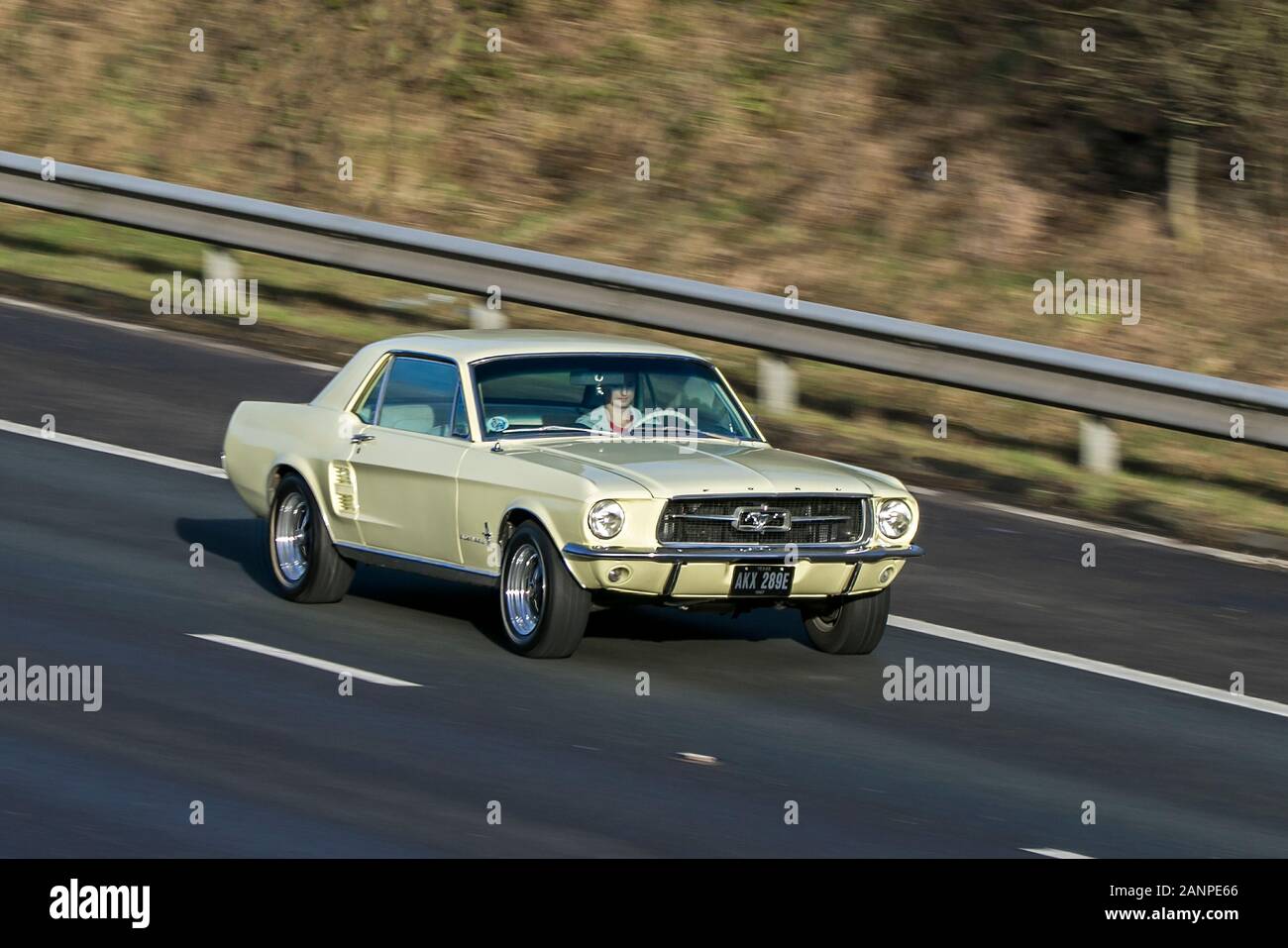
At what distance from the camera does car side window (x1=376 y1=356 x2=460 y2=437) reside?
1126cm

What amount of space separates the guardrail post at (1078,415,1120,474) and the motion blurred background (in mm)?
302

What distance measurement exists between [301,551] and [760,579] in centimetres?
284

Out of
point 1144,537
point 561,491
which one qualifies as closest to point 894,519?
point 561,491

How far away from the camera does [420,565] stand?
36.2ft

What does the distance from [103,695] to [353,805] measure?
1.96m

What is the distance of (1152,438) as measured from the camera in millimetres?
17875

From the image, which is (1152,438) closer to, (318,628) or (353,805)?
(318,628)

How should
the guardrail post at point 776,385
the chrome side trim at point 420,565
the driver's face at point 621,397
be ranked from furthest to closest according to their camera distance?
the guardrail post at point 776,385, the driver's face at point 621,397, the chrome side trim at point 420,565

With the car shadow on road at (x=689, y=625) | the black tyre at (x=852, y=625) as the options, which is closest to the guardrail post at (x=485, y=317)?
the car shadow on road at (x=689, y=625)

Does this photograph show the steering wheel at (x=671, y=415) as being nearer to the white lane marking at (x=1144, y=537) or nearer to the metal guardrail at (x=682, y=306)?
the white lane marking at (x=1144, y=537)

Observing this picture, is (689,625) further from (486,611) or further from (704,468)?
(704,468)

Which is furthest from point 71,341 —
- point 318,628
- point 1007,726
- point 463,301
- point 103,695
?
point 1007,726

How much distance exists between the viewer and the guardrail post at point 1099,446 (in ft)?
52.4

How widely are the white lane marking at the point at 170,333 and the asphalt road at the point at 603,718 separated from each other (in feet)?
12.9
